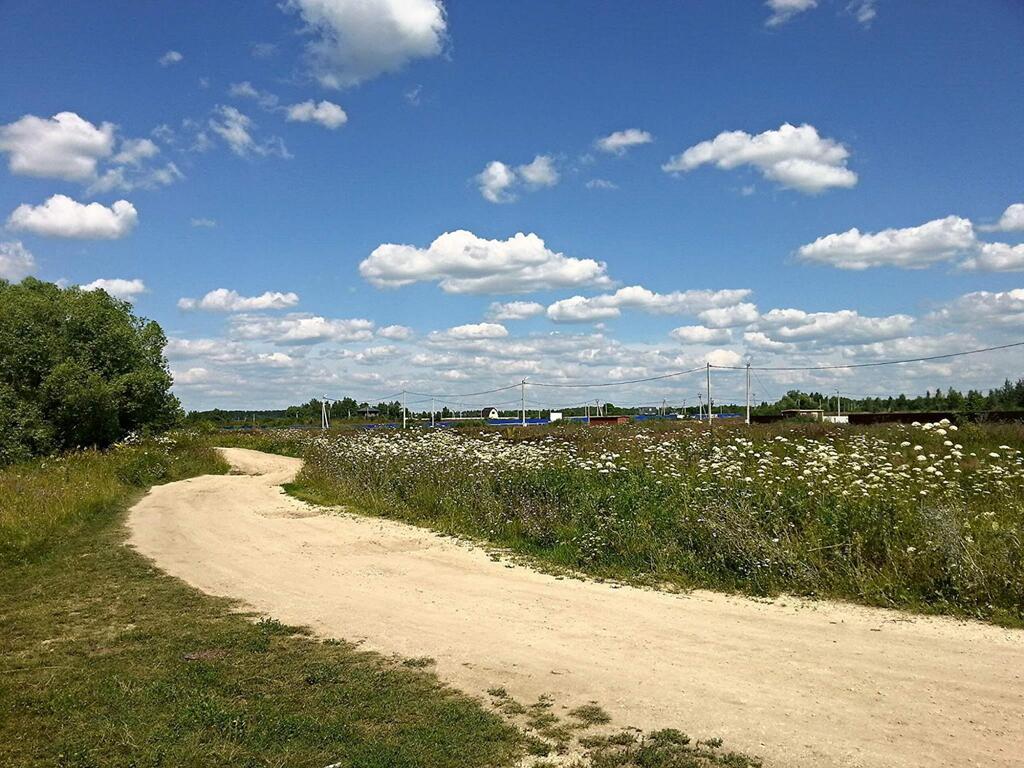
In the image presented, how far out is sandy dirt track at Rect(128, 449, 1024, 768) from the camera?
212 inches

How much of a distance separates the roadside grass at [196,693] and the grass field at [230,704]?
0.02m

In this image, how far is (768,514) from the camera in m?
11.0

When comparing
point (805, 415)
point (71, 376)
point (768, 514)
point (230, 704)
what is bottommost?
point (230, 704)

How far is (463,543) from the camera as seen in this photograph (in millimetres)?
13906

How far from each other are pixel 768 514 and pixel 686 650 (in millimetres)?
4172

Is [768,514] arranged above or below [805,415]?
below

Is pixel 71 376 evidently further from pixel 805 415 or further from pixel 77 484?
pixel 805 415

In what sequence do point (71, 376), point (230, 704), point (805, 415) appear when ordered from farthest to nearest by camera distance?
point (805, 415), point (71, 376), point (230, 704)

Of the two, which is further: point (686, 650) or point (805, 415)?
point (805, 415)

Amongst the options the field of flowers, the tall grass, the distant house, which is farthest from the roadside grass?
the distant house

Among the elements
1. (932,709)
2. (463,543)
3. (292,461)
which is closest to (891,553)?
(932,709)

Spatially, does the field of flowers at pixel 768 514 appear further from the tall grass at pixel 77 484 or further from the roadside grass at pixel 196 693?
the tall grass at pixel 77 484

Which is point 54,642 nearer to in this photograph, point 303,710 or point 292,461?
point 303,710

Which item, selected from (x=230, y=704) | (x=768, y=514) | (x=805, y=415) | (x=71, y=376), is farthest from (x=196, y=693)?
(x=805, y=415)
